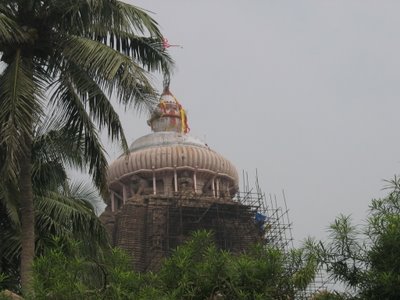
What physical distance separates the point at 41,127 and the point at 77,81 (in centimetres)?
92

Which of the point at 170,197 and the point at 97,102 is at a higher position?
the point at 170,197

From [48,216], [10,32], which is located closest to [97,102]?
[10,32]

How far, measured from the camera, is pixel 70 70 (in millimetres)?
12508

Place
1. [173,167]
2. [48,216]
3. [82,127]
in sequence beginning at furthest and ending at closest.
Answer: [173,167] → [48,216] → [82,127]

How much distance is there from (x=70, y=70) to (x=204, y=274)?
15.6ft

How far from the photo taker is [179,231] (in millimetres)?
33062

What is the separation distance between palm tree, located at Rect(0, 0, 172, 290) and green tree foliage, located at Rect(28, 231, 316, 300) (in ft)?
8.96

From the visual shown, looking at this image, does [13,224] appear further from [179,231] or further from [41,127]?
[179,231]

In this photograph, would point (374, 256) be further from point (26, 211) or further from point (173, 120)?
point (173, 120)

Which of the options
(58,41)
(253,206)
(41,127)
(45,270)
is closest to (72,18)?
(58,41)

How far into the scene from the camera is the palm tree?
38.5ft

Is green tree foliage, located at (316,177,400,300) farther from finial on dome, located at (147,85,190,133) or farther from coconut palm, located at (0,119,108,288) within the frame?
finial on dome, located at (147,85,190,133)

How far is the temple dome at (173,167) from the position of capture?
36.9 metres

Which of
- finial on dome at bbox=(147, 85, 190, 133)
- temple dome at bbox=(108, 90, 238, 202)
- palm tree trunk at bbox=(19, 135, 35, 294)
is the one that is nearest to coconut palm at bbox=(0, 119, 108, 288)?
palm tree trunk at bbox=(19, 135, 35, 294)
